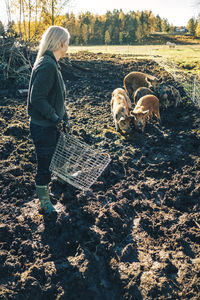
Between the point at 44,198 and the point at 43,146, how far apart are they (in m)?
0.75

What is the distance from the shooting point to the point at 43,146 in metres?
3.49

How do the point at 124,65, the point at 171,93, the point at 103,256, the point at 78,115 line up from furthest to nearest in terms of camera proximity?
the point at 124,65, the point at 171,93, the point at 78,115, the point at 103,256

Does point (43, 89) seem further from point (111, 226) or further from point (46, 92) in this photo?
point (111, 226)

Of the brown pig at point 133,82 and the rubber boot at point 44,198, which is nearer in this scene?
the rubber boot at point 44,198

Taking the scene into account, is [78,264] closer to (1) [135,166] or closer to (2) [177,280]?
(2) [177,280]

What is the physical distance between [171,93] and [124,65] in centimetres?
727

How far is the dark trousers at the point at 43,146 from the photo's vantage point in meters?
3.42

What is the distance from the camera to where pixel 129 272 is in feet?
10.2

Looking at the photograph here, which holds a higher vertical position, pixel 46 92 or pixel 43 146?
pixel 46 92

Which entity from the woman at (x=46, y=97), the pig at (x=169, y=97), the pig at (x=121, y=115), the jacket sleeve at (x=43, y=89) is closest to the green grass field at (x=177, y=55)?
the pig at (x=169, y=97)

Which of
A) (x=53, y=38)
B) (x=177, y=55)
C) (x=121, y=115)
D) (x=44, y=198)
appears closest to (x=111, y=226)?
(x=44, y=198)

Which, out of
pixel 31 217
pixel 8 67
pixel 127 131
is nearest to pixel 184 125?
pixel 127 131

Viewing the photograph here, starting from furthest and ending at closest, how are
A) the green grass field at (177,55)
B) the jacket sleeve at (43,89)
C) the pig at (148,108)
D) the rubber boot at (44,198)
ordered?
the green grass field at (177,55)
the pig at (148,108)
the rubber boot at (44,198)
the jacket sleeve at (43,89)

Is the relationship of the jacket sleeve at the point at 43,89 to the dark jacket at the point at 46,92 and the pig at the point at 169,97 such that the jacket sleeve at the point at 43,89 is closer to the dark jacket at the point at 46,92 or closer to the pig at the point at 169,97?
the dark jacket at the point at 46,92
